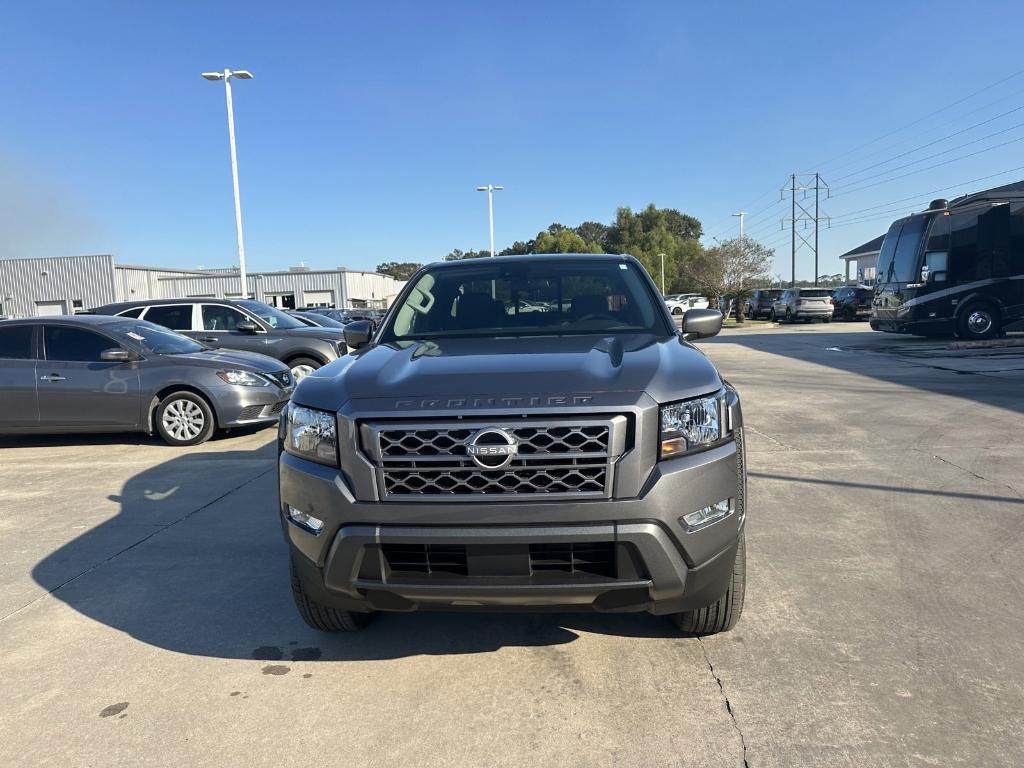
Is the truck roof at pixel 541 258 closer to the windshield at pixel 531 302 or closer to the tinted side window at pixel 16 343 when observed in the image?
the windshield at pixel 531 302

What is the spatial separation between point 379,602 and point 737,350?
17.4 metres

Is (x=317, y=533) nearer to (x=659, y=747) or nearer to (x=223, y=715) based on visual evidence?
(x=223, y=715)

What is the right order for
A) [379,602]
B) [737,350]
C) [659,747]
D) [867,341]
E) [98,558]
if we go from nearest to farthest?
1. [659,747]
2. [379,602]
3. [98,558]
4. [737,350]
5. [867,341]

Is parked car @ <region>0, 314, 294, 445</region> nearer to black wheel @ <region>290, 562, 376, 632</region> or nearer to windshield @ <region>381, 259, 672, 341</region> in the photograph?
windshield @ <region>381, 259, 672, 341</region>

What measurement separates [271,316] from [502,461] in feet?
34.5

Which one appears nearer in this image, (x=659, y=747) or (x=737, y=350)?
(x=659, y=747)

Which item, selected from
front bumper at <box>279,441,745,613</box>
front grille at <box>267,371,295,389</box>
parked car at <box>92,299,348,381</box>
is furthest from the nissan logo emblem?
parked car at <box>92,299,348,381</box>

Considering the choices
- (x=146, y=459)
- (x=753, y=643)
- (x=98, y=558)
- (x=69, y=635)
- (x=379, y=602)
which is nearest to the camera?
(x=379, y=602)

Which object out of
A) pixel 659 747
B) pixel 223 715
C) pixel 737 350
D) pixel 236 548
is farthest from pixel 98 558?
pixel 737 350

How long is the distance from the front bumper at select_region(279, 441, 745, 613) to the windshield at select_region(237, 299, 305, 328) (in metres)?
9.81

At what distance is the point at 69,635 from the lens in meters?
3.38

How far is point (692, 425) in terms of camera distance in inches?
102

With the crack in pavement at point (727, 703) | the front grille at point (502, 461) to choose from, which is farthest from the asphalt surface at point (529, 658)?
the front grille at point (502, 461)

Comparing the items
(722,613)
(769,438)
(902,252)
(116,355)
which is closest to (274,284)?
(902,252)
